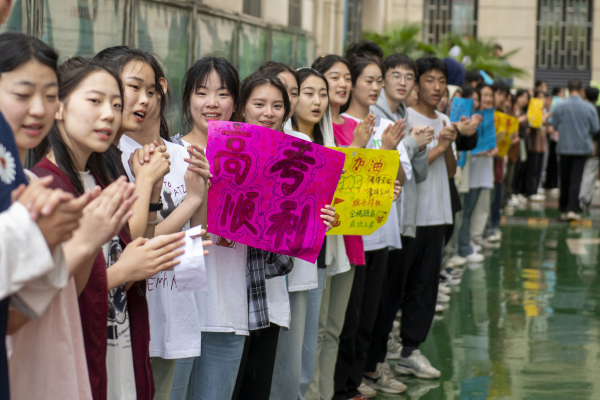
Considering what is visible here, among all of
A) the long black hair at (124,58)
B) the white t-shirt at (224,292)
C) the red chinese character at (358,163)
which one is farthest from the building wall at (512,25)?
the long black hair at (124,58)

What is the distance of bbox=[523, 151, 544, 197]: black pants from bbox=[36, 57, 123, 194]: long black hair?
12.0m

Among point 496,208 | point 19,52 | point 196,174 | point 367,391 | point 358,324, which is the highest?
point 19,52

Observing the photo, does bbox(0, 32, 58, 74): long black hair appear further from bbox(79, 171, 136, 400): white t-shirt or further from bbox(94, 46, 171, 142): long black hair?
bbox(94, 46, 171, 142): long black hair

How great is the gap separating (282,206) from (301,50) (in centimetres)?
560

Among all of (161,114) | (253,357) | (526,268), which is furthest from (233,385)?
(526,268)

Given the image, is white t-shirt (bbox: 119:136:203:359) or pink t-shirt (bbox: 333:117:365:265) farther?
pink t-shirt (bbox: 333:117:365:265)

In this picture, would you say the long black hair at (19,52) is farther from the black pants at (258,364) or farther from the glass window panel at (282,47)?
the glass window panel at (282,47)

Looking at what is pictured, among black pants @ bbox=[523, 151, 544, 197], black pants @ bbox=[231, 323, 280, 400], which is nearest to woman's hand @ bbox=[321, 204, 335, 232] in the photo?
black pants @ bbox=[231, 323, 280, 400]

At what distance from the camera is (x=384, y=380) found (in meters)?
4.38

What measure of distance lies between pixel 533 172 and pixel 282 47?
7292mm

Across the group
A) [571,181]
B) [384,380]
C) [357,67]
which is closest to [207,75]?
[357,67]

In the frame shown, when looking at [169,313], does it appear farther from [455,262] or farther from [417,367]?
[455,262]

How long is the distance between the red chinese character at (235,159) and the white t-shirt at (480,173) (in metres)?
5.77

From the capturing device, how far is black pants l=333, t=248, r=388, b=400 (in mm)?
3934
